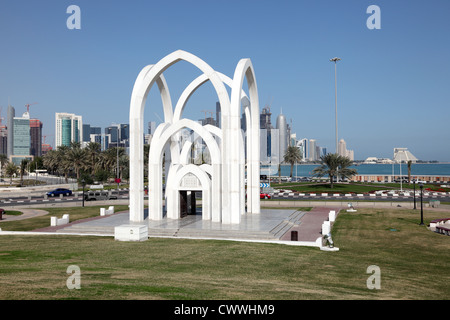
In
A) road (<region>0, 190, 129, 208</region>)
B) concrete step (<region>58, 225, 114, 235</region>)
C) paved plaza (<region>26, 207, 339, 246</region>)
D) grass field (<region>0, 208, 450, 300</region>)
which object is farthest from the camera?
road (<region>0, 190, 129, 208</region>)

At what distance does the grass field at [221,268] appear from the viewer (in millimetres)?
10812

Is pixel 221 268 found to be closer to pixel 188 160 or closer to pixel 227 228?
pixel 227 228

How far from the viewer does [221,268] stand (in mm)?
15438

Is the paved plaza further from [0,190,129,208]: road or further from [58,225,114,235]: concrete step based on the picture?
[0,190,129,208]: road

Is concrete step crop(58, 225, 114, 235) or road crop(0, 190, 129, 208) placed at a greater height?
concrete step crop(58, 225, 114, 235)

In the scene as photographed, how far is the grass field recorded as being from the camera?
426 inches

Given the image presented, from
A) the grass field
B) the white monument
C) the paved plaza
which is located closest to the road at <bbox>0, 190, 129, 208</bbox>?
the paved plaza

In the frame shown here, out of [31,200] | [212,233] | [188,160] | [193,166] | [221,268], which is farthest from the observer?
[31,200]

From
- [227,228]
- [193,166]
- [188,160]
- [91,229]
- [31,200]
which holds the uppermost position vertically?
[188,160]

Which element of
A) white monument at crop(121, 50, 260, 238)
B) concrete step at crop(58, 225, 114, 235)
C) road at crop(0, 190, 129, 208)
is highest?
white monument at crop(121, 50, 260, 238)

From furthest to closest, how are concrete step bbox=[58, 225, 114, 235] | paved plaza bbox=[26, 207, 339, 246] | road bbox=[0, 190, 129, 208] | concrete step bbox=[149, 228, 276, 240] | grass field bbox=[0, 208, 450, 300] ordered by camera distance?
road bbox=[0, 190, 129, 208] → concrete step bbox=[58, 225, 114, 235] → paved plaza bbox=[26, 207, 339, 246] → concrete step bbox=[149, 228, 276, 240] → grass field bbox=[0, 208, 450, 300]

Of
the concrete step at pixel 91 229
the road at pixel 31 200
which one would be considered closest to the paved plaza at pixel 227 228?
the concrete step at pixel 91 229

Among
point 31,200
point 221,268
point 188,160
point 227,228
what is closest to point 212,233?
point 227,228
